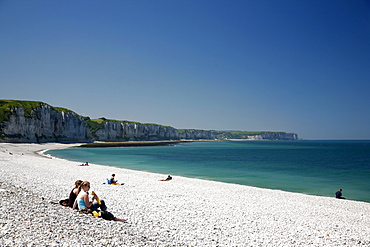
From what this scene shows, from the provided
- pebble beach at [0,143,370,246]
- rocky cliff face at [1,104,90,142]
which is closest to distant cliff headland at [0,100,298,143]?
rocky cliff face at [1,104,90,142]

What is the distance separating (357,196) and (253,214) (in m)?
13.9

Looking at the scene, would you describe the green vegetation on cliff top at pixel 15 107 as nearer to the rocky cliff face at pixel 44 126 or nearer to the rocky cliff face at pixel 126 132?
the rocky cliff face at pixel 44 126

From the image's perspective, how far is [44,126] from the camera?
88562mm

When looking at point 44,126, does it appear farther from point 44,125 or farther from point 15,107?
point 15,107

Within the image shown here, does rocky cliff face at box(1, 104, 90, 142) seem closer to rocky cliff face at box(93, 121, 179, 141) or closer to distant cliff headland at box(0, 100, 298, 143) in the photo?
distant cliff headland at box(0, 100, 298, 143)

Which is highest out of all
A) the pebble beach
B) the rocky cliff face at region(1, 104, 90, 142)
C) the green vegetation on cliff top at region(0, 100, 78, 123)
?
the green vegetation on cliff top at region(0, 100, 78, 123)

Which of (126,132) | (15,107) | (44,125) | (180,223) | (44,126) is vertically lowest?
(180,223)

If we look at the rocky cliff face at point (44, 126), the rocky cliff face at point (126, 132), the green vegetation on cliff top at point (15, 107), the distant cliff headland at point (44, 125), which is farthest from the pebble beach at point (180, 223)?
the rocky cliff face at point (126, 132)

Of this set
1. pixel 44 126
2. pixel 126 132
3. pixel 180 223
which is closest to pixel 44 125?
pixel 44 126

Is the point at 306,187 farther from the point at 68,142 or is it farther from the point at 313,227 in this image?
the point at 68,142

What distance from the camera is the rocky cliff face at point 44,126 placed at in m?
75.9

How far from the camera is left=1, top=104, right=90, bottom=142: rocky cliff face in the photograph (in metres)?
75.9

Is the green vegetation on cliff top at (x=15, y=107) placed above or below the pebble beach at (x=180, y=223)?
above

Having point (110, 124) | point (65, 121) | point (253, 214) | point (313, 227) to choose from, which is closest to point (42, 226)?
point (253, 214)
